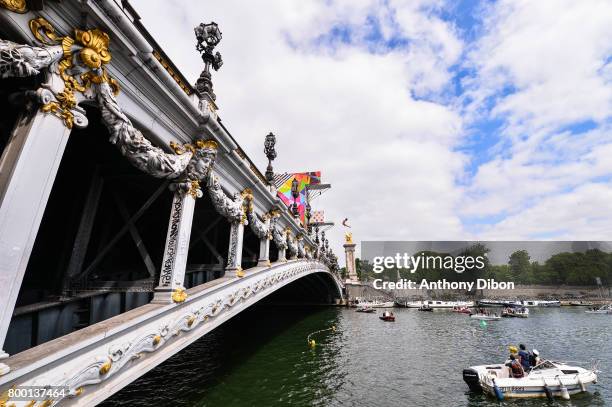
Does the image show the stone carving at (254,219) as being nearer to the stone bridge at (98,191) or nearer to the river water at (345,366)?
the stone bridge at (98,191)

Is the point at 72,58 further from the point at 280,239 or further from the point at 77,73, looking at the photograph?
the point at 280,239

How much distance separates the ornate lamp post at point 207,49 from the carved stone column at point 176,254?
3153mm

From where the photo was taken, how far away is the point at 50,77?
4.42 meters

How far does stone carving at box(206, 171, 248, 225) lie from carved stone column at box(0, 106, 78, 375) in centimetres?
462

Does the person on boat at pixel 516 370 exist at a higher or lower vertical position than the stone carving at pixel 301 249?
lower

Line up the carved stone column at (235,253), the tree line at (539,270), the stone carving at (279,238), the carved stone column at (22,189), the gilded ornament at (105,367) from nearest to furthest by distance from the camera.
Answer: the carved stone column at (22,189) → the gilded ornament at (105,367) → the carved stone column at (235,253) → the stone carving at (279,238) → the tree line at (539,270)

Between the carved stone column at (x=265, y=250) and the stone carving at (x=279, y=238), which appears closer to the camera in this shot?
the carved stone column at (x=265, y=250)

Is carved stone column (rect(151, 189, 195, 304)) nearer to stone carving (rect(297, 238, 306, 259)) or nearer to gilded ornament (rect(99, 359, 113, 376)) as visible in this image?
gilded ornament (rect(99, 359, 113, 376))

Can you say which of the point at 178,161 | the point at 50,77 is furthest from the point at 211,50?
the point at 50,77

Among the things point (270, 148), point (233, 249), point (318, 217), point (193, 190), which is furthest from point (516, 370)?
point (318, 217)

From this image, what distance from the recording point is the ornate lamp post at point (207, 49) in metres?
9.04

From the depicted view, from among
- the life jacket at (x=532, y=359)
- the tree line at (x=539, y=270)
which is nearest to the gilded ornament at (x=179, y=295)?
the life jacket at (x=532, y=359)

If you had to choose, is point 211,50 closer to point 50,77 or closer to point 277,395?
point 50,77

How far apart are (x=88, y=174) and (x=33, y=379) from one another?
6383 millimetres
